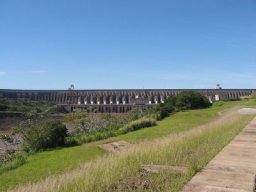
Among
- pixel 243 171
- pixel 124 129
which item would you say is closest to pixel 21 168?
pixel 243 171

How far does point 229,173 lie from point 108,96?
14184 centimetres

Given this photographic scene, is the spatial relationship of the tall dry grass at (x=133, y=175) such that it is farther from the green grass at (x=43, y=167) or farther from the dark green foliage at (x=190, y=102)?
the dark green foliage at (x=190, y=102)

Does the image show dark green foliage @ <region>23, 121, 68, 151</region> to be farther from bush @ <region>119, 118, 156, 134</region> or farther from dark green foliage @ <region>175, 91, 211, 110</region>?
dark green foliage @ <region>175, 91, 211, 110</region>

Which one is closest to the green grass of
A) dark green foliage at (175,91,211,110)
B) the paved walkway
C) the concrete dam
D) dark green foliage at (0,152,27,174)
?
dark green foliage at (0,152,27,174)

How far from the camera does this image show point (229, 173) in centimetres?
762

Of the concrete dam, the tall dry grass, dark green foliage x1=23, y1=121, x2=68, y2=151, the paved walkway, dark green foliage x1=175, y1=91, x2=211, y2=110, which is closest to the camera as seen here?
the paved walkway

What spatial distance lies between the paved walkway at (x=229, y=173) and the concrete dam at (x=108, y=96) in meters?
128

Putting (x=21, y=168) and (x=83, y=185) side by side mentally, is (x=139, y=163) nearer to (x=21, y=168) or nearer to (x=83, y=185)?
(x=83, y=185)

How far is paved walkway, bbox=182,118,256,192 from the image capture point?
655cm

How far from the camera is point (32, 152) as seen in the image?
21938mm

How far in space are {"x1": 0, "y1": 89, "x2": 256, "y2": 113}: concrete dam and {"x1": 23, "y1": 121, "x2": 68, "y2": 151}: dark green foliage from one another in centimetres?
11375

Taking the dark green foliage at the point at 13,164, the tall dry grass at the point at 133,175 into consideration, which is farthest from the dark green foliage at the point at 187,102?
the tall dry grass at the point at 133,175

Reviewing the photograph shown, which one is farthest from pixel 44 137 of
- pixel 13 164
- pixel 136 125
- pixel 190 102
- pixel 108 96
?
pixel 108 96

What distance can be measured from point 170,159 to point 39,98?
149482mm
